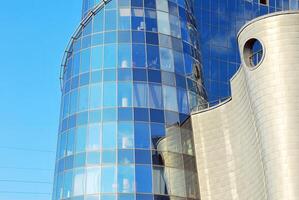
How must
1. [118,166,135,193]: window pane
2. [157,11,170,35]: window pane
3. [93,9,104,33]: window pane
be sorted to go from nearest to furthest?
[118,166,135,193]: window pane < [157,11,170,35]: window pane < [93,9,104,33]: window pane

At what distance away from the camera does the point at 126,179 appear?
34.9m

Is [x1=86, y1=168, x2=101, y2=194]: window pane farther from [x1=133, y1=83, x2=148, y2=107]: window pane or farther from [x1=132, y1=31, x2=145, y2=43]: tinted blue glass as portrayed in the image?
[x1=132, y1=31, x2=145, y2=43]: tinted blue glass

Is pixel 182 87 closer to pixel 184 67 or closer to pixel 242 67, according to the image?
pixel 184 67

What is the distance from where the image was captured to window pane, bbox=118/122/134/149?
36.0m

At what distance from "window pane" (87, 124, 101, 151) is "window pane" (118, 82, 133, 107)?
2.15m

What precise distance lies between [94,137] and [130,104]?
10.4ft

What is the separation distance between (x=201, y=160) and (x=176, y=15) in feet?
35.1

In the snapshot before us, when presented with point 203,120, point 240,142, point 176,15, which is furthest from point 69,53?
point 240,142

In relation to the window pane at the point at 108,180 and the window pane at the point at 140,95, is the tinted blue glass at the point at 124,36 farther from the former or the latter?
the window pane at the point at 108,180

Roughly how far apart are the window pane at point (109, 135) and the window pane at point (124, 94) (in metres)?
1.59

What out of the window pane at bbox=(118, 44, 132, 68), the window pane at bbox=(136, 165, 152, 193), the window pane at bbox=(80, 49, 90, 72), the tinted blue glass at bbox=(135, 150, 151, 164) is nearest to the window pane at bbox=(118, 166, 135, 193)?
the window pane at bbox=(136, 165, 152, 193)

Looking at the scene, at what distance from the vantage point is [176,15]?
41.4 meters

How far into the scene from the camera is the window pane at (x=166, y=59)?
39156 millimetres

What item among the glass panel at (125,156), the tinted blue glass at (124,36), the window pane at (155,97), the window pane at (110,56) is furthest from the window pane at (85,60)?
the glass panel at (125,156)
